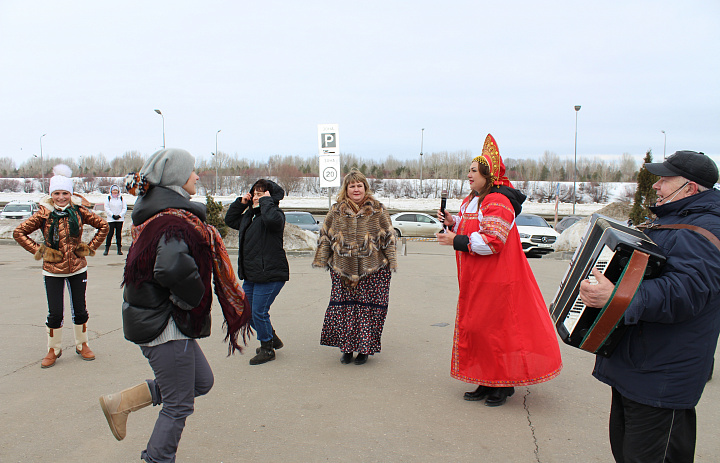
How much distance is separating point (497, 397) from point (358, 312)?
1.59 meters

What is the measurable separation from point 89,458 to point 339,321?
2.49 m

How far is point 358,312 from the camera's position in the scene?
205 inches

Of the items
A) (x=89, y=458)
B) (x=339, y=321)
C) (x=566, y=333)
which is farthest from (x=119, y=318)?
(x=566, y=333)

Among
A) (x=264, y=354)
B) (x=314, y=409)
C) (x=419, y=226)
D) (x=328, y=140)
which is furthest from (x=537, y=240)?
(x=314, y=409)

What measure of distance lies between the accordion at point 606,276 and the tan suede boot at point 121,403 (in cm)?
237

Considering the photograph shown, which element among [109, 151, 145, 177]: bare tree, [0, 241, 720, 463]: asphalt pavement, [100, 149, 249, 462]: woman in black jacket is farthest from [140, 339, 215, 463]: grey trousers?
[109, 151, 145, 177]: bare tree

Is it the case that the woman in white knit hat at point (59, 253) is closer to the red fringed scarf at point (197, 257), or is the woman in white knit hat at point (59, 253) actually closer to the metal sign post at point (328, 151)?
the red fringed scarf at point (197, 257)

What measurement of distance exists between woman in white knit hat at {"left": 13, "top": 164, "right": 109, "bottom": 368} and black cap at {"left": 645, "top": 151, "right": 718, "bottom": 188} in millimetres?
4848

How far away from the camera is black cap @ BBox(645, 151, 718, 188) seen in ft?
8.14

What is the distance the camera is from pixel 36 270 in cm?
1084

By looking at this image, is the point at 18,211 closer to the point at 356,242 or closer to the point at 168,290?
the point at 356,242

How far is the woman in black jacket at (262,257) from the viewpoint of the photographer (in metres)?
5.14

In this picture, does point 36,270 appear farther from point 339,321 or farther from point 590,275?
point 590,275

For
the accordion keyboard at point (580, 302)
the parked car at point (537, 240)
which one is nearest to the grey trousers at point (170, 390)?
the accordion keyboard at point (580, 302)
